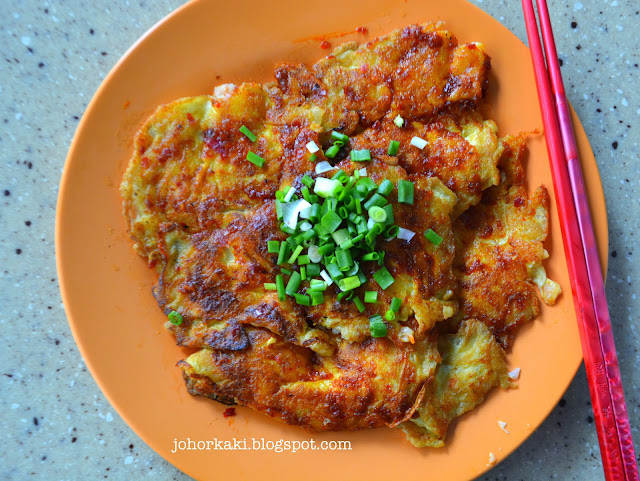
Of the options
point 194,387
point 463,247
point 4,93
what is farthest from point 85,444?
point 463,247

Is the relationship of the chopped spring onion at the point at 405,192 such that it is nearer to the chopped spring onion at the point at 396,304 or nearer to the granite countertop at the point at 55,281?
the chopped spring onion at the point at 396,304

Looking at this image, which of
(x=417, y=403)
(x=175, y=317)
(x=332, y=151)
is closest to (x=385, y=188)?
(x=332, y=151)

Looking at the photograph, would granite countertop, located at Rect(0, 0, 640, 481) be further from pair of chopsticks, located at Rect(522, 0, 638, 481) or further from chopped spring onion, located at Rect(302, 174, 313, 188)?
chopped spring onion, located at Rect(302, 174, 313, 188)

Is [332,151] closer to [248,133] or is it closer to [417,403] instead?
[248,133]

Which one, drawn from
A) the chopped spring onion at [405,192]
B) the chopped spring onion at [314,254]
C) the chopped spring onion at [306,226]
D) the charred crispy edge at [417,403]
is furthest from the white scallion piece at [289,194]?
the charred crispy edge at [417,403]

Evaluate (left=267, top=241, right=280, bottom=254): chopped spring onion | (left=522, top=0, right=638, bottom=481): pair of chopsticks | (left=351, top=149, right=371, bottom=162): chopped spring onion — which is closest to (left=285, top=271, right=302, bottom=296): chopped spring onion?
(left=267, top=241, right=280, bottom=254): chopped spring onion
